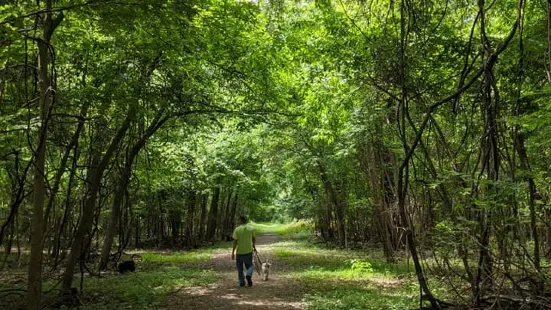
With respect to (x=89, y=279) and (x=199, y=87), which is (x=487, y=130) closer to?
(x=199, y=87)

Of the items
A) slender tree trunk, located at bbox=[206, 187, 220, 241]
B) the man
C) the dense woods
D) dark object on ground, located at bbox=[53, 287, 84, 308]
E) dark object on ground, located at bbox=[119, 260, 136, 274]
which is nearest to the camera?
the dense woods

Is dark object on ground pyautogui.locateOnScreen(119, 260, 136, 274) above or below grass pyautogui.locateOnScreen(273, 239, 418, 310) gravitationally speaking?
above

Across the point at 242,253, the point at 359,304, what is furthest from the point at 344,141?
the point at 359,304

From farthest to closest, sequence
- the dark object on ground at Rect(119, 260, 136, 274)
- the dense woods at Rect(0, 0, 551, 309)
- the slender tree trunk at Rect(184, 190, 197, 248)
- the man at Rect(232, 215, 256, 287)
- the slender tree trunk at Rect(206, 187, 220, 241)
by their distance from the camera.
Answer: the slender tree trunk at Rect(206, 187, 220, 241) → the slender tree trunk at Rect(184, 190, 197, 248) → the dark object on ground at Rect(119, 260, 136, 274) → the man at Rect(232, 215, 256, 287) → the dense woods at Rect(0, 0, 551, 309)

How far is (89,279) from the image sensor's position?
474 inches

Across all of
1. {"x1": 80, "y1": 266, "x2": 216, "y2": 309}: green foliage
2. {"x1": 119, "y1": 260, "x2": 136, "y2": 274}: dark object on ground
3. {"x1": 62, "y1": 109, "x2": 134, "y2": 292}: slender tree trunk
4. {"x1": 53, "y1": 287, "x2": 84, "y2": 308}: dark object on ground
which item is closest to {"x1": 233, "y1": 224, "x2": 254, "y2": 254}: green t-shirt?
{"x1": 80, "y1": 266, "x2": 216, "y2": 309}: green foliage

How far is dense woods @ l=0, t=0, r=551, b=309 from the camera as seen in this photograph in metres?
5.02

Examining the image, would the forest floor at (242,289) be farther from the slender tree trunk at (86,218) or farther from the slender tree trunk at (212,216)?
the slender tree trunk at (212,216)

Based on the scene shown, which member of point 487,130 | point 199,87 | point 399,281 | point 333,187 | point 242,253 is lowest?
point 399,281

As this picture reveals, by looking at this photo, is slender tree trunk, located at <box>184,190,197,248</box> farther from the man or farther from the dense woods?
the man

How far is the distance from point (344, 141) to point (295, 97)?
3.24 m

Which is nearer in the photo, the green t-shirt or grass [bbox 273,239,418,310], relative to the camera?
grass [bbox 273,239,418,310]

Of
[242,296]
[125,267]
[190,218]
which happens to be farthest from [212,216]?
[242,296]

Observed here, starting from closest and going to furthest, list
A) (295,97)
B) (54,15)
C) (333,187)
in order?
(54,15) < (295,97) < (333,187)
